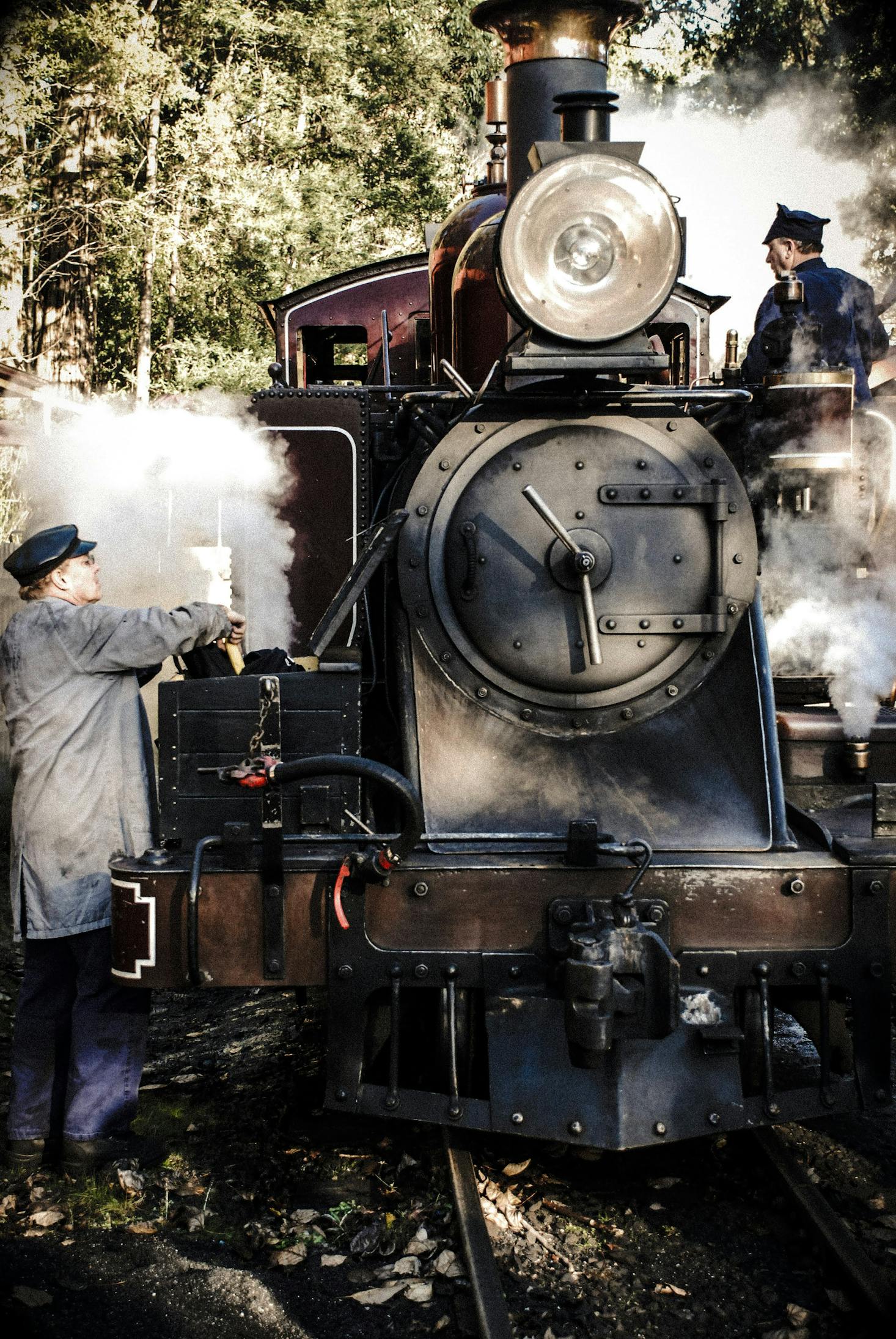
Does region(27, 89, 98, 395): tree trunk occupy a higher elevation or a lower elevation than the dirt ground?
higher

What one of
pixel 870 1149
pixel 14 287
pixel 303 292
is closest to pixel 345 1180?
pixel 870 1149

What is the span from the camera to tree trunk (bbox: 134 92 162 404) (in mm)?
14664

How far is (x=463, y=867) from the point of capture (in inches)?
111

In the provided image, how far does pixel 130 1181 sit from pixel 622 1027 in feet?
4.67

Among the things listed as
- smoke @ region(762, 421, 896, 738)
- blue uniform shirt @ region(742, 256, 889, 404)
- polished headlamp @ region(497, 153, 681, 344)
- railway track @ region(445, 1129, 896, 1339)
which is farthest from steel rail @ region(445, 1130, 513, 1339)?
blue uniform shirt @ region(742, 256, 889, 404)

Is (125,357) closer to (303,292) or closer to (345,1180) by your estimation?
(303,292)

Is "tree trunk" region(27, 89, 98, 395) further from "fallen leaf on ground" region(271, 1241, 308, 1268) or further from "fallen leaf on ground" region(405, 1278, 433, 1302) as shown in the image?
"fallen leaf on ground" region(405, 1278, 433, 1302)

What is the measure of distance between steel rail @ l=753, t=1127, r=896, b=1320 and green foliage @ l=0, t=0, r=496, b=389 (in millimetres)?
12903

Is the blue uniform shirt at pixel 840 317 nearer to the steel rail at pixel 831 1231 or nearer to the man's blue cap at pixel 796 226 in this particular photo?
the man's blue cap at pixel 796 226

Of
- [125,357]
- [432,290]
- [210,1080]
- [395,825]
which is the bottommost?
[210,1080]

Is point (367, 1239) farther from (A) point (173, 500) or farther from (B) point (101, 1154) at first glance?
(A) point (173, 500)

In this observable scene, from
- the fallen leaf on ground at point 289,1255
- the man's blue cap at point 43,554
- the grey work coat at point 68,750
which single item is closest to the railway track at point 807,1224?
the fallen leaf on ground at point 289,1255

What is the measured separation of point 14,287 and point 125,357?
3.38 metres

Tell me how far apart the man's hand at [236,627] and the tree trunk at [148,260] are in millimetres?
12311
